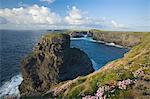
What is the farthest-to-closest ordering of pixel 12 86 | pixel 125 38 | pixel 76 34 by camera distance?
pixel 125 38, pixel 12 86, pixel 76 34

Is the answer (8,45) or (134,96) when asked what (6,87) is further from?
(134,96)

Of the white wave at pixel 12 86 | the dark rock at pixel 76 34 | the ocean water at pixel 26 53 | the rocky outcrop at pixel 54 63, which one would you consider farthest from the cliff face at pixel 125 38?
the white wave at pixel 12 86

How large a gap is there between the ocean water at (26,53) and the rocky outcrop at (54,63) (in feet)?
4.80

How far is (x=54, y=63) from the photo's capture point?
31.7m

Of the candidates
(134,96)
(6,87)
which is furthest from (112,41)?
(134,96)

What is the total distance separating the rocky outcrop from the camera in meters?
30.8

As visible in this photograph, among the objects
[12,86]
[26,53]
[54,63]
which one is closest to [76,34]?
[54,63]

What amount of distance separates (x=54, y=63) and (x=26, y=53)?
10.9 m

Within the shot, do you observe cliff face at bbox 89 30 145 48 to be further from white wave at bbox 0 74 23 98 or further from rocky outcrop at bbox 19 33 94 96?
white wave at bbox 0 74 23 98

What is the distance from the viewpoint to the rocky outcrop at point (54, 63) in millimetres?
30828

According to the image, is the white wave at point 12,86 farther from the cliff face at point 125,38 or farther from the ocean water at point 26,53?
the cliff face at point 125,38

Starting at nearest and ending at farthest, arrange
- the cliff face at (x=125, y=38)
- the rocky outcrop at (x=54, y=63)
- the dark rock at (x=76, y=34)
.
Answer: the rocky outcrop at (x=54, y=63)
the dark rock at (x=76, y=34)
the cliff face at (x=125, y=38)

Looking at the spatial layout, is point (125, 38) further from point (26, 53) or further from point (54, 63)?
point (54, 63)

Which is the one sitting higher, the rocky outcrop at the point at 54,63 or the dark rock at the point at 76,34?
the dark rock at the point at 76,34
